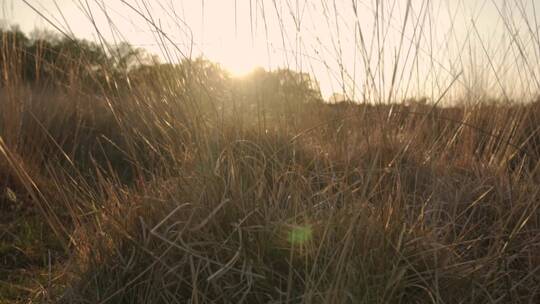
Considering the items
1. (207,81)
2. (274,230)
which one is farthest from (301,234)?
(207,81)

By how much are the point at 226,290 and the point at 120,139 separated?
2.59 m

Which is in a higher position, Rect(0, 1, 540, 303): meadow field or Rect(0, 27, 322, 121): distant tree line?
Rect(0, 27, 322, 121): distant tree line

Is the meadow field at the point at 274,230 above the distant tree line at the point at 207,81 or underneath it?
underneath

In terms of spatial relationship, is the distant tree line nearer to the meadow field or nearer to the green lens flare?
the meadow field

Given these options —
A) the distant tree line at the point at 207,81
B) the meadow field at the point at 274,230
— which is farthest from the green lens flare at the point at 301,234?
the distant tree line at the point at 207,81

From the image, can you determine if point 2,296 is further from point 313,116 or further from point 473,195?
point 473,195

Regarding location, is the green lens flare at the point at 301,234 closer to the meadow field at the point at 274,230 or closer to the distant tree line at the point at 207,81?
the meadow field at the point at 274,230

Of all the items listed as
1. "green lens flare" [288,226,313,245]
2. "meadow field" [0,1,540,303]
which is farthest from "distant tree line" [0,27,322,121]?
"green lens flare" [288,226,313,245]

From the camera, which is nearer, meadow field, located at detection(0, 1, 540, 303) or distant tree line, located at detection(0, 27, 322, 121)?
meadow field, located at detection(0, 1, 540, 303)

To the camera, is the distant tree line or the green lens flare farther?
the distant tree line

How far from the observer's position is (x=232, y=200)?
119cm

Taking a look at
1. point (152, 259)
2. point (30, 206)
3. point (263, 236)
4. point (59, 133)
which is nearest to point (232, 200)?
point (263, 236)

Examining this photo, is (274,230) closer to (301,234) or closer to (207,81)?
(301,234)

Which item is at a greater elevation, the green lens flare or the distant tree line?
the distant tree line
